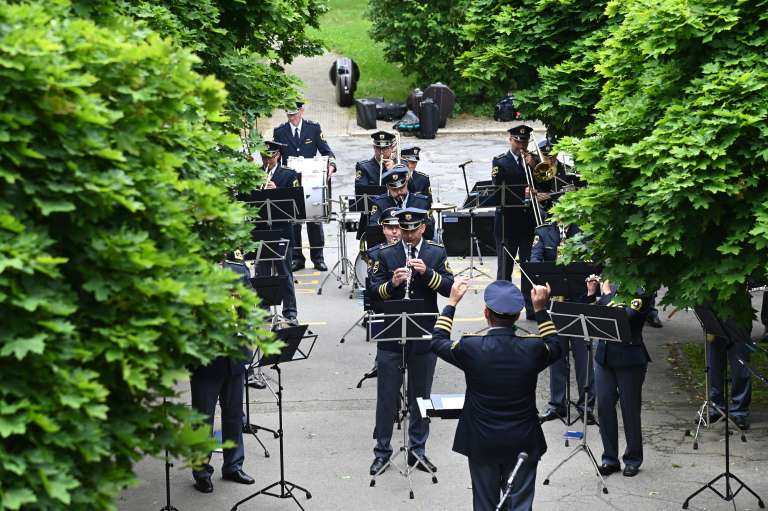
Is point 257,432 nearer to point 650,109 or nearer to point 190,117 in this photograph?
point 650,109

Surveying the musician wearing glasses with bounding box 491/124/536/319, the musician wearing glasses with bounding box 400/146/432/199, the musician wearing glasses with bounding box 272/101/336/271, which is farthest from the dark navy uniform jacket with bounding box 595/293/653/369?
the musician wearing glasses with bounding box 272/101/336/271

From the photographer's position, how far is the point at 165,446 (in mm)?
6312

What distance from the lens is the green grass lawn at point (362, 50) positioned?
37781mm

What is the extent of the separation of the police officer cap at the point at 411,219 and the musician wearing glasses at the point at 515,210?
4.61m

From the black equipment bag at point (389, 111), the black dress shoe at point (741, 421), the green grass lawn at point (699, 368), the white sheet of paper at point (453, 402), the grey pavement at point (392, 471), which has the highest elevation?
the black equipment bag at point (389, 111)

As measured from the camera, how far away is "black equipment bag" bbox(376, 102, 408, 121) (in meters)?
33.9

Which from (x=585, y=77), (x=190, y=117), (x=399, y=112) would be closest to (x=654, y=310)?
(x=585, y=77)

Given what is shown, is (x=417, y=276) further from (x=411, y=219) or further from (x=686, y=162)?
(x=686, y=162)

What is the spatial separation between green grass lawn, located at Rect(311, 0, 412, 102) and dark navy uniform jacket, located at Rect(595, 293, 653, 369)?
71.9 feet

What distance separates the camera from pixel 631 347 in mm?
11023

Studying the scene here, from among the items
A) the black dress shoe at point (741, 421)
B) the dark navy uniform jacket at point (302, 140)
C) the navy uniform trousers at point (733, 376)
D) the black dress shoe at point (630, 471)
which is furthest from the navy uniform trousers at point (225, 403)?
the dark navy uniform jacket at point (302, 140)

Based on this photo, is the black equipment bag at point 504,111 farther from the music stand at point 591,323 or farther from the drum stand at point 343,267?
the music stand at point 591,323

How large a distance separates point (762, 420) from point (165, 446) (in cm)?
848

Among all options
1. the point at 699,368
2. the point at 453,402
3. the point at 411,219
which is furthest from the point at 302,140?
the point at 453,402
